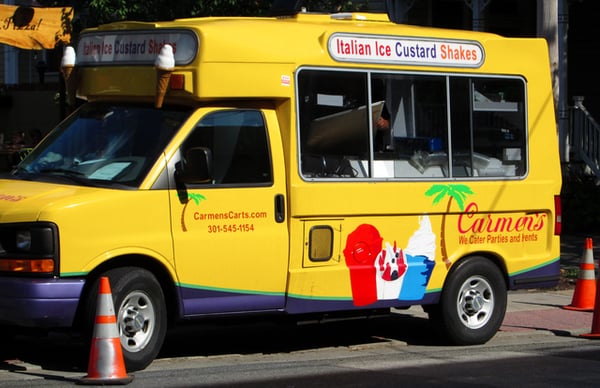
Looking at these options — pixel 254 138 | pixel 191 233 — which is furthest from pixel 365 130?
pixel 191 233

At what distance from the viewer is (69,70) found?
30.9ft

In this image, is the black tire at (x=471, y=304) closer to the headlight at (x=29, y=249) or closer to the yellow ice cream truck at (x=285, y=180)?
the yellow ice cream truck at (x=285, y=180)

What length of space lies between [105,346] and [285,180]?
2.26m

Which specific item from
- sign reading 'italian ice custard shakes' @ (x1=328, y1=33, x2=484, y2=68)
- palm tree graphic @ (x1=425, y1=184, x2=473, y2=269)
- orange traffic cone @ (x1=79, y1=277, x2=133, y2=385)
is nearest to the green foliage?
sign reading 'italian ice custard shakes' @ (x1=328, y1=33, x2=484, y2=68)

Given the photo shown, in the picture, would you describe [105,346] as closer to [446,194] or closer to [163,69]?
[163,69]

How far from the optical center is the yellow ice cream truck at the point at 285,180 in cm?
828

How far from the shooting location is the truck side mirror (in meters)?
8.51

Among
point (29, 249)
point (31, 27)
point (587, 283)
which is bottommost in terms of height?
point (587, 283)

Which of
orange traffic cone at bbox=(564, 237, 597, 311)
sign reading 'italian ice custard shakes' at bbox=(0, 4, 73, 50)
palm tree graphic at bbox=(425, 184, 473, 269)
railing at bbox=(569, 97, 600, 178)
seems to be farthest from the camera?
railing at bbox=(569, 97, 600, 178)

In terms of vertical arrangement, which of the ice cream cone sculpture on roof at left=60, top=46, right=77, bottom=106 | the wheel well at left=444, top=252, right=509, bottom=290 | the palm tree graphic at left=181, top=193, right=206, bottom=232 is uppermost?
the ice cream cone sculpture on roof at left=60, top=46, right=77, bottom=106

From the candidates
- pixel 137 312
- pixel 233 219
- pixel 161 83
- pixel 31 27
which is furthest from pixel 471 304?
pixel 31 27

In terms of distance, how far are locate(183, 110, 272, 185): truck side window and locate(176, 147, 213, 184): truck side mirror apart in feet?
0.77

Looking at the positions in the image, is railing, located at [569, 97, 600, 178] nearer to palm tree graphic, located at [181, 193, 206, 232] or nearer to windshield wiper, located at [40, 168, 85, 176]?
palm tree graphic, located at [181, 193, 206, 232]

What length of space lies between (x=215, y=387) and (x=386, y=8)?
15609 millimetres
